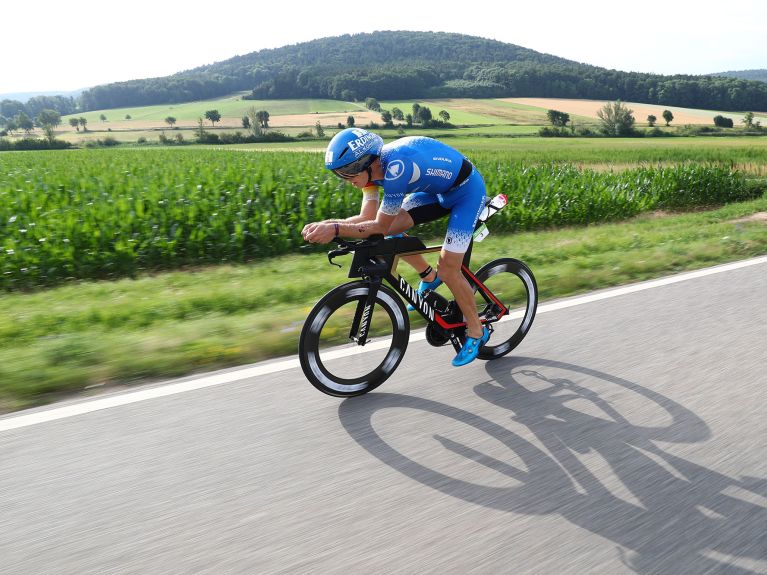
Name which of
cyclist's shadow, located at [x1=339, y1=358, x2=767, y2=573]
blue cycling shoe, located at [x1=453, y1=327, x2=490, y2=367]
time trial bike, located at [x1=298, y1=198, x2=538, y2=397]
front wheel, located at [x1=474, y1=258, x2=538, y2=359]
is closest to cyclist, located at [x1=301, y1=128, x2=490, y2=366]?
blue cycling shoe, located at [x1=453, y1=327, x2=490, y2=367]

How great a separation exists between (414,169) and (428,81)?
94.9 meters

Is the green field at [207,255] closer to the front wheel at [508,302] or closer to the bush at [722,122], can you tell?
the front wheel at [508,302]

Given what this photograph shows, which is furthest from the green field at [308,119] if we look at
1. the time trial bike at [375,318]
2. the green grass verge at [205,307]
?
the time trial bike at [375,318]

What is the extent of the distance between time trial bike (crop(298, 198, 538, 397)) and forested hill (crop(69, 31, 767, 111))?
82.8 m

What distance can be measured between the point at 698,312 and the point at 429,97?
279ft

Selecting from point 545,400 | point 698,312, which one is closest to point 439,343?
point 545,400

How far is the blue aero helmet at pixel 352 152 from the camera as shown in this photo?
3.63m

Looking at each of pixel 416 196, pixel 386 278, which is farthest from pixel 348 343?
pixel 416 196

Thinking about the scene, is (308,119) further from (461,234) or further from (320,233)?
(320,233)

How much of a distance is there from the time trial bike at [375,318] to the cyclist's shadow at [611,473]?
0.23 meters

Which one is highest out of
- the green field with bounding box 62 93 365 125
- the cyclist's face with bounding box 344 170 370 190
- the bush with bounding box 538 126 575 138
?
the green field with bounding box 62 93 365 125

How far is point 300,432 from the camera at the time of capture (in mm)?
3527

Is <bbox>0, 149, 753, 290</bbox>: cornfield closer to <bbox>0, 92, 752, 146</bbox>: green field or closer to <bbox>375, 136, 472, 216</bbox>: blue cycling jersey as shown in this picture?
<bbox>375, 136, 472, 216</bbox>: blue cycling jersey

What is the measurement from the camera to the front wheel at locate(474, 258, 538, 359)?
4.78 metres
